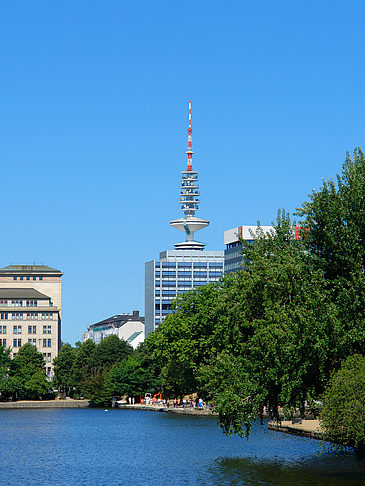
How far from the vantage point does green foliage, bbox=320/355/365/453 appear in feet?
167

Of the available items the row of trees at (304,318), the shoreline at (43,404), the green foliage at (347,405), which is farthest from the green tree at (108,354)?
the green foliage at (347,405)

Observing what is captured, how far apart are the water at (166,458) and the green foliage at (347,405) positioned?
11.1 ft

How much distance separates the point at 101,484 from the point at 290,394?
13.5 meters

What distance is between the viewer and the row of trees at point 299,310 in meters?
55.7

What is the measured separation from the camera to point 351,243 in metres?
57.7

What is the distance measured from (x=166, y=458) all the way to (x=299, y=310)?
21.1m

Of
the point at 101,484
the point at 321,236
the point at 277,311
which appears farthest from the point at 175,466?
the point at 321,236

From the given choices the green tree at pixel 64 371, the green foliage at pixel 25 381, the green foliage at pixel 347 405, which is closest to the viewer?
the green foliage at pixel 347 405

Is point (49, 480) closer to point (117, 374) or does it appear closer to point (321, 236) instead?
point (321, 236)

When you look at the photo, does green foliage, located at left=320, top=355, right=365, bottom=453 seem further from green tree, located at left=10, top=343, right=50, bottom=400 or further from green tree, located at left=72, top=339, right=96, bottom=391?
green tree, located at left=72, top=339, right=96, bottom=391

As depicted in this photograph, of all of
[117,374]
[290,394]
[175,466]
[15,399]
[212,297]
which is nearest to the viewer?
[290,394]

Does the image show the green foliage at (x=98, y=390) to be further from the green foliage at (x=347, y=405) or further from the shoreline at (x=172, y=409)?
the green foliage at (x=347, y=405)

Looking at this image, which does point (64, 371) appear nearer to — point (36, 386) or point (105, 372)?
point (36, 386)

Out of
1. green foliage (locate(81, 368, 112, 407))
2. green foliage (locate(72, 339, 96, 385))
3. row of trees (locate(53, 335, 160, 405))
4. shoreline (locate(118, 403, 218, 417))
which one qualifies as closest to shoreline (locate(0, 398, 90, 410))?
row of trees (locate(53, 335, 160, 405))
